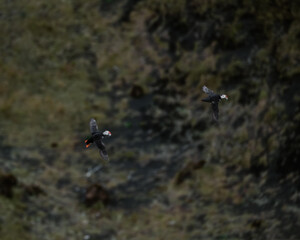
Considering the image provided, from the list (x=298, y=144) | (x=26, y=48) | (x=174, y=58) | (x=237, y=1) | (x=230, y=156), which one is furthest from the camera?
(x=26, y=48)

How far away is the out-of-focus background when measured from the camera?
13.7 meters

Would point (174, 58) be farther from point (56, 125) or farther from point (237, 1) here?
point (56, 125)

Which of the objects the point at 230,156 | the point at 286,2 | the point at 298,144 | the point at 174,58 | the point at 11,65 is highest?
the point at 11,65

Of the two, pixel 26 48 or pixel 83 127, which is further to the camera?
pixel 26 48

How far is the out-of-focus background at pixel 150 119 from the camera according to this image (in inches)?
539

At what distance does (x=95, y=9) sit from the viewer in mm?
20031

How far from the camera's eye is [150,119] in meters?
16.7

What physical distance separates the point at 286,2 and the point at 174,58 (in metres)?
5.50

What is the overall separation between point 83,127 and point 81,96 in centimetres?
169

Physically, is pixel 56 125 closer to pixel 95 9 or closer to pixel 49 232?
pixel 49 232

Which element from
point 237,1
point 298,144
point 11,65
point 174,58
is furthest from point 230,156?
point 11,65

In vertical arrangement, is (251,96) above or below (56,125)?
below

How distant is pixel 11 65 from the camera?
18.4 metres

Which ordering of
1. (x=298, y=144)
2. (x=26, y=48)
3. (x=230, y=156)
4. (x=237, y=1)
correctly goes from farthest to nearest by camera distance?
(x=26, y=48) < (x=237, y=1) < (x=230, y=156) < (x=298, y=144)
